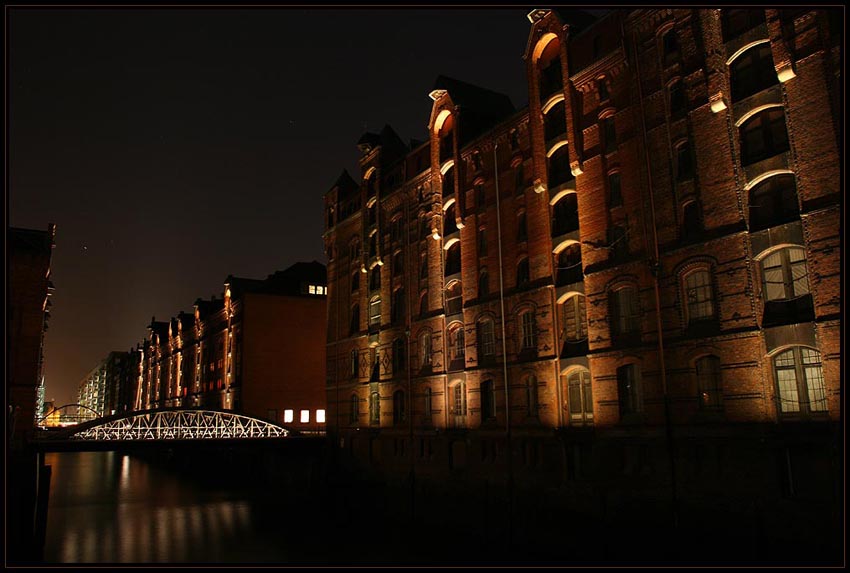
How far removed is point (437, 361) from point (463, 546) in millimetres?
10344

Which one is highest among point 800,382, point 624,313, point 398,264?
point 398,264

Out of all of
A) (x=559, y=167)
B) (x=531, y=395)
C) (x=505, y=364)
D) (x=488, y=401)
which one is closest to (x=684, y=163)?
(x=559, y=167)

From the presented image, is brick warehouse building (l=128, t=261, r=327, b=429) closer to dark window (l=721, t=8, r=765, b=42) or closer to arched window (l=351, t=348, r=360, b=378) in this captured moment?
arched window (l=351, t=348, r=360, b=378)

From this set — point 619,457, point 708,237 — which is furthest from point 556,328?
point 708,237

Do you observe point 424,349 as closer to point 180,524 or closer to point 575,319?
point 575,319

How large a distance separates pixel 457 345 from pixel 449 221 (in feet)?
21.7

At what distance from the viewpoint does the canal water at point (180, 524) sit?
27.4 metres

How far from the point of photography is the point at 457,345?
3341cm

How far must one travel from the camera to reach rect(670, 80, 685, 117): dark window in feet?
74.8

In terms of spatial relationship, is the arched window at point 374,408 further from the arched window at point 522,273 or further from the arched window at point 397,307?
the arched window at point 522,273

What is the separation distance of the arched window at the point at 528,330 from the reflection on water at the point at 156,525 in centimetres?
1295

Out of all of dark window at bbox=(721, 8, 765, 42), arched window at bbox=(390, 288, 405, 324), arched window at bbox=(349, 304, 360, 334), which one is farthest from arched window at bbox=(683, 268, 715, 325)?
arched window at bbox=(349, 304, 360, 334)

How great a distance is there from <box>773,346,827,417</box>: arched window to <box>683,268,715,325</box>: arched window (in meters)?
2.60

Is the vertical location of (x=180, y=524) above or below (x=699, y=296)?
below
